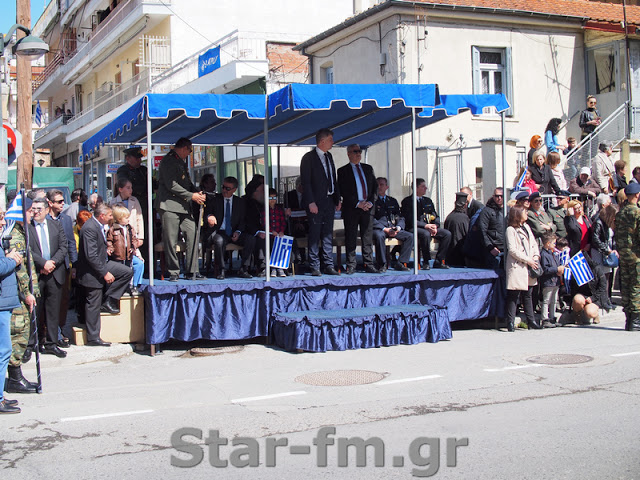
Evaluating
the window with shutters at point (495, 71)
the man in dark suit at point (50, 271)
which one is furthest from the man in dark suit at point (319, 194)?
the window with shutters at point (495, 71)

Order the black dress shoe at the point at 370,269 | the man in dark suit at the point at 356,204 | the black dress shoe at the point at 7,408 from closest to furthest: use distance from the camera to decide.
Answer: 1. the black dress shoe at the point at 7,408
2. the black dress shoe at the point at 370,269
3. the man in dark suit at the point at 356,204

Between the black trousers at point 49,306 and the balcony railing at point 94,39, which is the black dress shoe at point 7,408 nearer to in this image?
the black trousers at point 49,306

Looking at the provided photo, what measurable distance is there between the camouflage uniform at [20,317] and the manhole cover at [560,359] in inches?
226

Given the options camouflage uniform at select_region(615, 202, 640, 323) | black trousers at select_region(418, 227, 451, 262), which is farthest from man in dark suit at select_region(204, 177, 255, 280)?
camouflage uniform at select_region(615, 202, 640, 323)

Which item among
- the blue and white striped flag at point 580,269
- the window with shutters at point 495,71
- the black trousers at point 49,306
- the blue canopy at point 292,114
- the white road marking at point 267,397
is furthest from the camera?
the window with shutters at point 495,71

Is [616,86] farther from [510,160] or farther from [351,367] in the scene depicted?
[351,367]

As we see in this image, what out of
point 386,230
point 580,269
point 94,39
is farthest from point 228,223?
point 94,39

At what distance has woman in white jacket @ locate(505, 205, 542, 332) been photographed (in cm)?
1123

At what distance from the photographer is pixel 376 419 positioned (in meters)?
6.65

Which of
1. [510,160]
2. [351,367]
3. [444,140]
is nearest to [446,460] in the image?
[351,367]

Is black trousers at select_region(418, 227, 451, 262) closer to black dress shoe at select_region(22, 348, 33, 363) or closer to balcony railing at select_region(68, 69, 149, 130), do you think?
black dress shoe at select_region(22, 348, 33, 363)

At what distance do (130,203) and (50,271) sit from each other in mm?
2054

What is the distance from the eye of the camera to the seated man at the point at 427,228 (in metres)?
12.4

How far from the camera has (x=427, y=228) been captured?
12523mm
